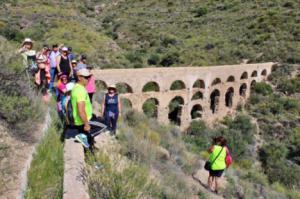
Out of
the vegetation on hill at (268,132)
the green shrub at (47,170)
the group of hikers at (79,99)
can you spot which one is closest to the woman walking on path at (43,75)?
the group of hikers at (79,99)

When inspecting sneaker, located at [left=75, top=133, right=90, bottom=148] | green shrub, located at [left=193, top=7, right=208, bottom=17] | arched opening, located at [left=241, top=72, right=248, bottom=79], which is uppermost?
green shrub, located at [left=193, top=7, right=208, bottom=17]

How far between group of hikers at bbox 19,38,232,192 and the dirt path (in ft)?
2.54

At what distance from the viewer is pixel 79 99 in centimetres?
551

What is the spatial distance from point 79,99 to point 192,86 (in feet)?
68.9

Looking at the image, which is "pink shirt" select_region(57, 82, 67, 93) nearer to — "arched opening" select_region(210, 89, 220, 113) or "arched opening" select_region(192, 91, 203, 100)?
"arched opening" select_region(192, 91, 203, 100)

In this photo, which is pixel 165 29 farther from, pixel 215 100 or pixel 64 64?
pixel 64 64

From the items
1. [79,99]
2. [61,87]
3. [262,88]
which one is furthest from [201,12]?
[79,99]

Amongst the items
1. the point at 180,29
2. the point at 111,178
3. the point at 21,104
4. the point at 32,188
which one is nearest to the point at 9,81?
the point at 21,104

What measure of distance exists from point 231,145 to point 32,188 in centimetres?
2131

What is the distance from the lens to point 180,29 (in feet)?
167

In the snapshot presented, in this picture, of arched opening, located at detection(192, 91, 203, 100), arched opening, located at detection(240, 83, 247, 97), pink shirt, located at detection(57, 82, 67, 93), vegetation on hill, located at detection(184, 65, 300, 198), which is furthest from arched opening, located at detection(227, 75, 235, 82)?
pink shirt, located at detection(57, 82, 67, 93)

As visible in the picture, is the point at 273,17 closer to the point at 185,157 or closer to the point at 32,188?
the point at 185,157

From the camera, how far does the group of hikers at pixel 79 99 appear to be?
570 centimetres

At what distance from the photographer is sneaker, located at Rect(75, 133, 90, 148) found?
18.9ft
